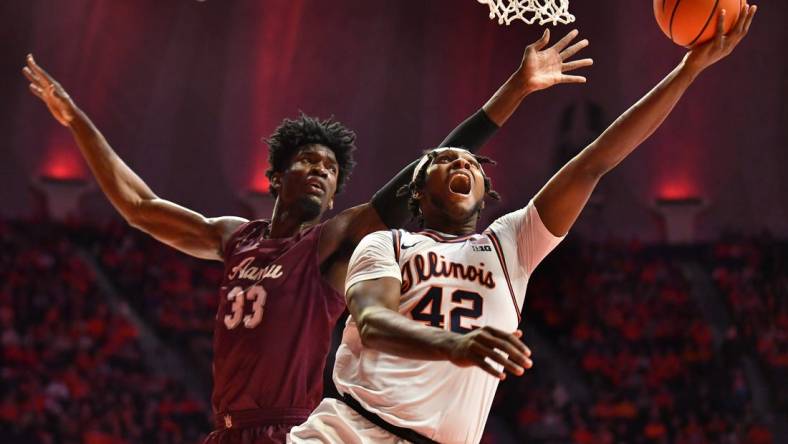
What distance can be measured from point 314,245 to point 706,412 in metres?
9.67

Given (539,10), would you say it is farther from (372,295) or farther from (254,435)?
(254,435)

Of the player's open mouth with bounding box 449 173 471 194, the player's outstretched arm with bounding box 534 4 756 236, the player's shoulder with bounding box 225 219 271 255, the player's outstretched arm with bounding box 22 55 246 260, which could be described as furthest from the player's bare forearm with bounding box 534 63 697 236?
the player's outstretched arm with bounding box 22 55 246 260

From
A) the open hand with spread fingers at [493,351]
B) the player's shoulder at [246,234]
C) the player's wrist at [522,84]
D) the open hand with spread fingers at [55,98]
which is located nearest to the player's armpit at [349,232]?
the player's shoulder at [246,234]

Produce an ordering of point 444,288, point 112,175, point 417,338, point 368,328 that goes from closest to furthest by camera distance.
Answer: point 417,338 < point 368,328 < point 444,288 < point 112,175

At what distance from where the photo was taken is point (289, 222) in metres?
4.02

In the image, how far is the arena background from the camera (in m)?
16.3

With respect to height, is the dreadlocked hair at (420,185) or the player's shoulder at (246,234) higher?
the dreadlocked hair at (420,185)

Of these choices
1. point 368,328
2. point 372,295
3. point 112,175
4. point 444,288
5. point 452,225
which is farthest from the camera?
point 112,175

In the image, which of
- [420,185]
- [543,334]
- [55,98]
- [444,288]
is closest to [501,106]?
[420,185]

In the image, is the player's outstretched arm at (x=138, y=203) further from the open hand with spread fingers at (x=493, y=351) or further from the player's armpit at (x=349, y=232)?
the open hand with spread fingers at (x=493, y=351)

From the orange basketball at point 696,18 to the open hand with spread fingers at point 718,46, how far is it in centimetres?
3

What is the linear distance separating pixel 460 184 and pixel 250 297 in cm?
107

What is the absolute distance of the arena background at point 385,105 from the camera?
16.3 meters

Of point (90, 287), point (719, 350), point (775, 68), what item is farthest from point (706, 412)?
point (90, 287)
